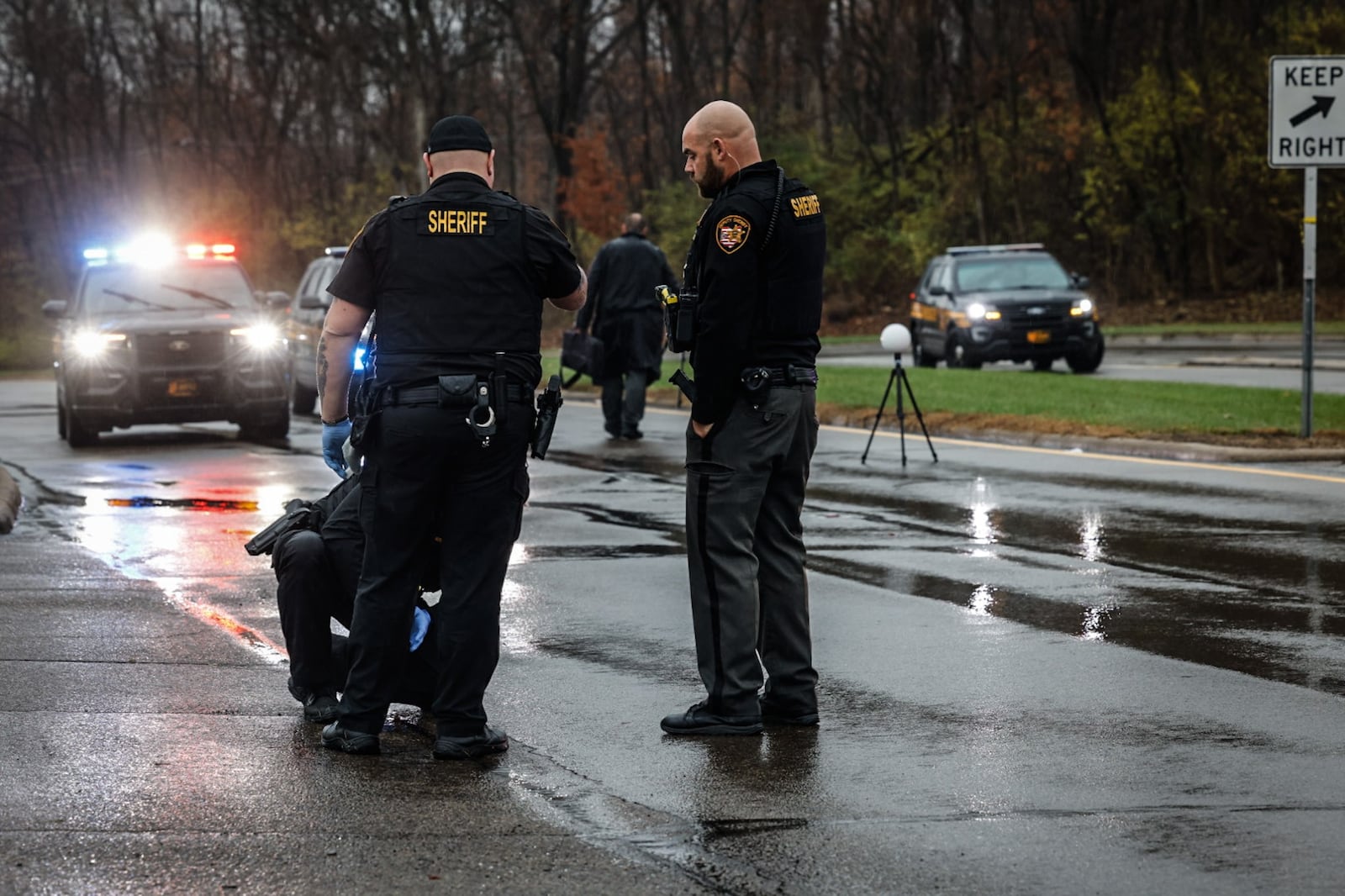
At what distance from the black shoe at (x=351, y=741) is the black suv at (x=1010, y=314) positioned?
21.4m

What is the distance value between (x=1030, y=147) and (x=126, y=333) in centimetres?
2950

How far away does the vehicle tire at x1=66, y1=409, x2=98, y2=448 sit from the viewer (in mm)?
18875

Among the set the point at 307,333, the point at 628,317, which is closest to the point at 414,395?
the point at 628,317

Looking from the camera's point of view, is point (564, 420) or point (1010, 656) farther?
point (564, 420)

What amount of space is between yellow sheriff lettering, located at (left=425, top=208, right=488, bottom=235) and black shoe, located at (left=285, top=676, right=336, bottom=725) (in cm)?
167

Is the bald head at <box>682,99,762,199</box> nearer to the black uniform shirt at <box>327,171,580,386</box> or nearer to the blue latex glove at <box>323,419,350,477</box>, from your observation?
the black uniform shirt at <box>327,171,580,386</box>

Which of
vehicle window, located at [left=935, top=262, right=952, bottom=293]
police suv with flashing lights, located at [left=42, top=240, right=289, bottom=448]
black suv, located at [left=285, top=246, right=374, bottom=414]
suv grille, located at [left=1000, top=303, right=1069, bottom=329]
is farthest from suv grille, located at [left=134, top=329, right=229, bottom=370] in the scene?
vehicle window, located at [left=935, top=262, right=952, bottom=293]

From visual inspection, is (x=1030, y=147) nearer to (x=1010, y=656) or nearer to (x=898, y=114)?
(x=898, y=114)

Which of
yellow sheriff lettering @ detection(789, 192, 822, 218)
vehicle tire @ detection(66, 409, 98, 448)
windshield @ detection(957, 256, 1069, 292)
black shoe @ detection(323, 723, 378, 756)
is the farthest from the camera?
windshield @ detection(957, 256, 1069, 292)

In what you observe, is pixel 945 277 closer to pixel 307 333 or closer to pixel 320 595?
pixel 307 333

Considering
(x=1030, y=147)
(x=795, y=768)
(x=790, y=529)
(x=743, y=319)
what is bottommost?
(x=795, y=768)

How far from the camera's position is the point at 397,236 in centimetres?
618

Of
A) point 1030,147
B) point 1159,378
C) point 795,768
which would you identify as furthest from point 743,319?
point 1030,147

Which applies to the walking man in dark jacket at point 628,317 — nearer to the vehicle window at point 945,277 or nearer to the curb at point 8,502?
the curb at point 8,502
